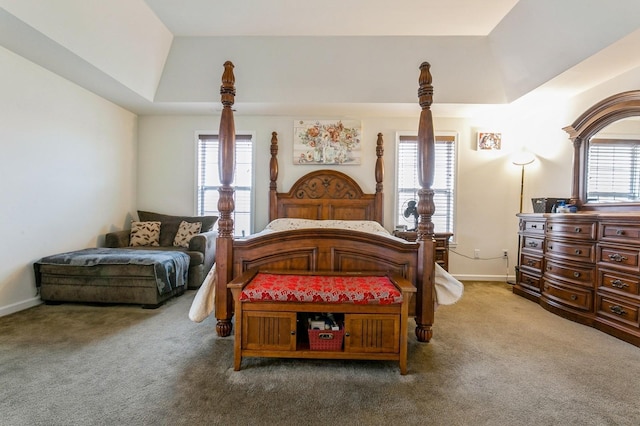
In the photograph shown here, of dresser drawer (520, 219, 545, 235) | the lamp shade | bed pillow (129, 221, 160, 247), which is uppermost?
the lamp shade

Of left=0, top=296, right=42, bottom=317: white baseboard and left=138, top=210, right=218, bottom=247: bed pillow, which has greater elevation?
left=138, top=210, right=218, bottom=247: bed pillow

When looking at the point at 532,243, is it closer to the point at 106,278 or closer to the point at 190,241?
the point at 190,241

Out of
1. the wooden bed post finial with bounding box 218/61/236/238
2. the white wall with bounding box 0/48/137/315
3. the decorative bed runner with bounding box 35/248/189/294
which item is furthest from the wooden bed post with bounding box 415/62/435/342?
the white wall with bounding box 0/48/137/315

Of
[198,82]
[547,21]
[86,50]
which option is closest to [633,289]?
[547,21]

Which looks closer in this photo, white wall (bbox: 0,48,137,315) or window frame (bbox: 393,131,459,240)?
white wall (bbox: 0,48,137,315)

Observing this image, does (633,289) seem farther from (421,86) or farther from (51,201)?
(51,201)

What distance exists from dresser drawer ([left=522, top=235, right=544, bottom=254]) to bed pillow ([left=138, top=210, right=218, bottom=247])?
4.19 meters

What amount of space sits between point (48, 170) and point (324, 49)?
3.47 m

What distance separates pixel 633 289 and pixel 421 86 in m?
2.47

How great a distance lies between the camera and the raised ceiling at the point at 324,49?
259cm

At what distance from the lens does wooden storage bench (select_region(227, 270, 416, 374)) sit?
185 centimetres

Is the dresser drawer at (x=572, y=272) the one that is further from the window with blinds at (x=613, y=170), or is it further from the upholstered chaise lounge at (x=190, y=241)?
the upholstered chaise lounge at (x=190, y=241)

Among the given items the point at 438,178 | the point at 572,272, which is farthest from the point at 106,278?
the point at 572,272

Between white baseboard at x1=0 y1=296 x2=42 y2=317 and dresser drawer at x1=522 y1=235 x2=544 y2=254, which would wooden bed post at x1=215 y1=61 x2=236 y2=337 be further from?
dresser drawer at x1=522 y1=235 x2=544 y2=254
